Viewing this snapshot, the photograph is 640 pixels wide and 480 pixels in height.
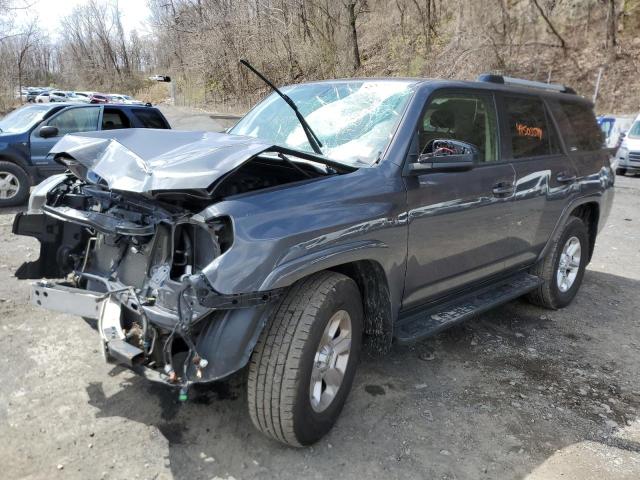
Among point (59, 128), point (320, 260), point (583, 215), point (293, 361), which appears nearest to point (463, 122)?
point (320, 260)

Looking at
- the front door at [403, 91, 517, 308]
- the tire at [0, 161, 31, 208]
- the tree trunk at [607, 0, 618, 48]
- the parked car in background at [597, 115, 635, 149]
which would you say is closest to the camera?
the front door at [403, 91, 517, 308]

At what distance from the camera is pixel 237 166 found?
255 centimetres

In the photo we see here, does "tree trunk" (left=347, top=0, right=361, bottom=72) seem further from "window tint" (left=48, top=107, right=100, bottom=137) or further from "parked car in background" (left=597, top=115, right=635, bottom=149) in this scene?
"window tint" (left=48, top=107, right=100, bottom=137)

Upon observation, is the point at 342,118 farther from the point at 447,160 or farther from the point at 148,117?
the point at 148,117

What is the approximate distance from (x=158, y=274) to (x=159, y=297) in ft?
0.43

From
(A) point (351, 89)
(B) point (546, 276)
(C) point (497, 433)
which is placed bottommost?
(C) point (497, 433)

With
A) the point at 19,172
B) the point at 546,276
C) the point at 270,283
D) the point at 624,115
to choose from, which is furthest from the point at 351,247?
the point at 624,115

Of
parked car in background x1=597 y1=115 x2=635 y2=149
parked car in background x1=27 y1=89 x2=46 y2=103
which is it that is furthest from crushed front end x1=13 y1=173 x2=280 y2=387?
parked car in background x1=27 y1=89 x2=46 y2=103

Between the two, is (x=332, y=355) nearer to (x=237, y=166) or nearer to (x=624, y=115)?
(x=237, y=166)

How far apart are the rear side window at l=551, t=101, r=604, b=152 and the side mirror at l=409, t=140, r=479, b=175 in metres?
1.93

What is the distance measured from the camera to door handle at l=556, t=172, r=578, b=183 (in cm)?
458

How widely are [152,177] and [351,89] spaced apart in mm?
1817

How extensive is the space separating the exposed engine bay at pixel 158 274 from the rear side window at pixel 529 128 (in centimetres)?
192

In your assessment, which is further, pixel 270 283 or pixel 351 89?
pixel 351 89
